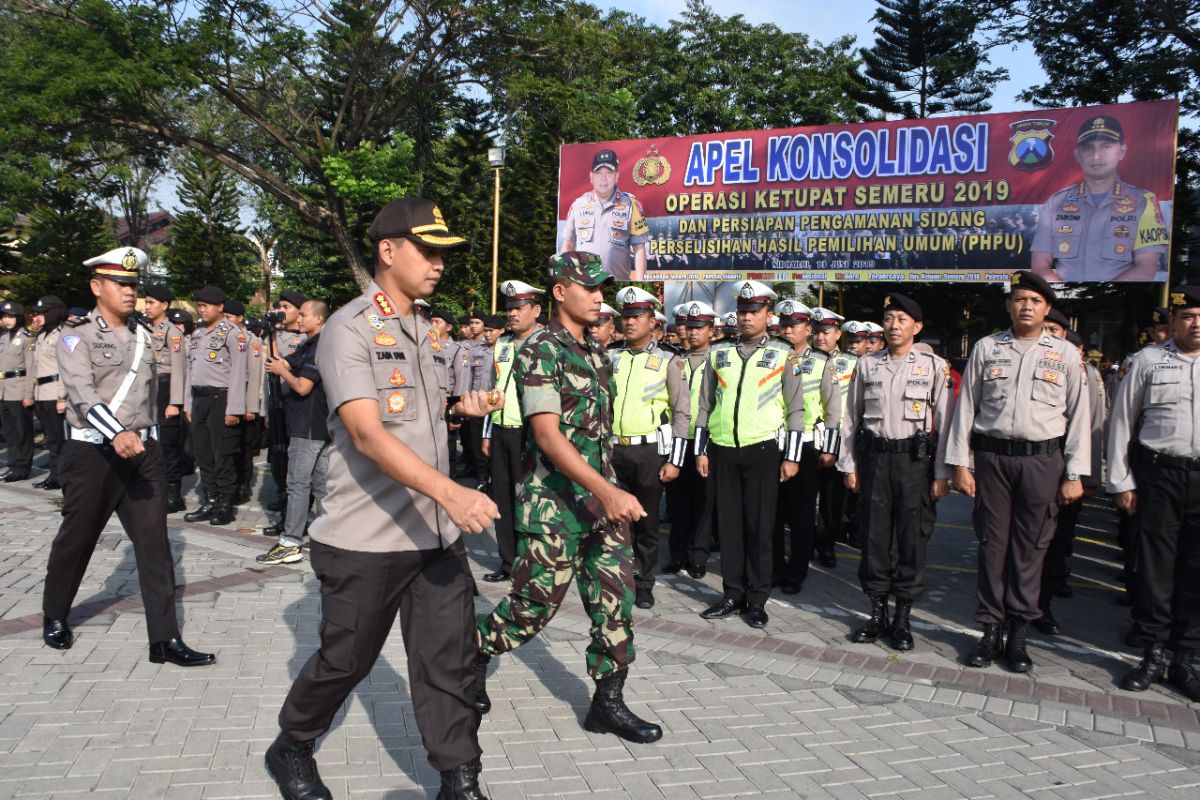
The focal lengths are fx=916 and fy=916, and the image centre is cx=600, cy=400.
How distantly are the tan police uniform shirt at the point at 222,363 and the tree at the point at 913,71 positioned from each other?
1142 inches

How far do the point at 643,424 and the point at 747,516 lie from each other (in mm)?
977

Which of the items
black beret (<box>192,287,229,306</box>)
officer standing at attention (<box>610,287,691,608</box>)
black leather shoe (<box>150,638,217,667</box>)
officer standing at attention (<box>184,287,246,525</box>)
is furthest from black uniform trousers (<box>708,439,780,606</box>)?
black beret (<box>192,287,229,306</box>)

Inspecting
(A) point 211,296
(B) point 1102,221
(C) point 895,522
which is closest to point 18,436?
(A) point 211,296

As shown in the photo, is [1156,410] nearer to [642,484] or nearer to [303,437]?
[642,484]

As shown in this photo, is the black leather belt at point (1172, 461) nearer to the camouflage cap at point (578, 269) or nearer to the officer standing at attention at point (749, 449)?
the officer standing at attention at point (749, 449)

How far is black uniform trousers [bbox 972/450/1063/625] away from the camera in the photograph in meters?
5.25

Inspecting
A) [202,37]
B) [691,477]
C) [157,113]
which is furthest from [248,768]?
[157,113]

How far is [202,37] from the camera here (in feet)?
69.7

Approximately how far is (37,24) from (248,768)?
2361cm

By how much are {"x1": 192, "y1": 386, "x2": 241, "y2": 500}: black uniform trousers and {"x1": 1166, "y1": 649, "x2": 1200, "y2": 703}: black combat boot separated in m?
7.91

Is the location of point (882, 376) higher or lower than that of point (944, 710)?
higher

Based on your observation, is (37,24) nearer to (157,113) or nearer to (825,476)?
(157,113)

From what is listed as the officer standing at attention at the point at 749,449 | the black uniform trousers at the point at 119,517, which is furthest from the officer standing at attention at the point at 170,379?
the officer standing at attention at the point at 749,449

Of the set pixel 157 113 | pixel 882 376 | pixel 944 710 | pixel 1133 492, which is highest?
pixel 157 113
